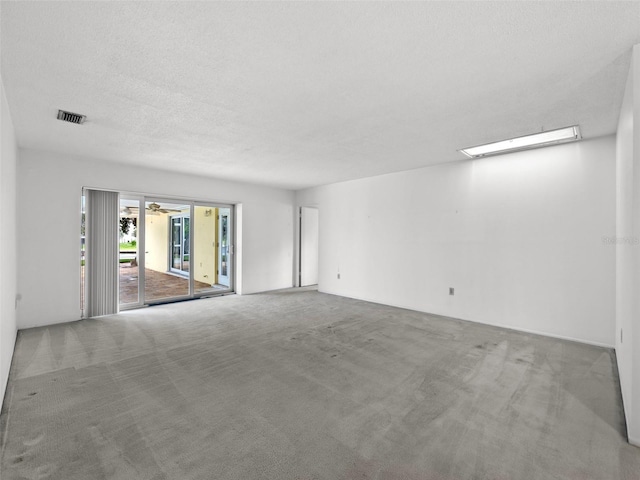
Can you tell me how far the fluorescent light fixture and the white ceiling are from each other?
19 centimetres

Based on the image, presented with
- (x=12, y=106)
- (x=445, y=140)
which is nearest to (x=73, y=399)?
(x=12, y=106)

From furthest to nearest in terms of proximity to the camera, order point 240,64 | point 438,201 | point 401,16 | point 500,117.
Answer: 1. point 438,201
2. point 500,117
3. point 240,64
4. point 401,16

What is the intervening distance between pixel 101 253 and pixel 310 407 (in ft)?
15.4

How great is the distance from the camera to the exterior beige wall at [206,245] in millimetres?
7922

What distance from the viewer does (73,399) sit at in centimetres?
249

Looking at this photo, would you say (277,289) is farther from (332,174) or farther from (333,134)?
(333,134)

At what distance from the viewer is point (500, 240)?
458 cm

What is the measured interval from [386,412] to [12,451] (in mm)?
2479

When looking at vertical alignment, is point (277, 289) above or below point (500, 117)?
below

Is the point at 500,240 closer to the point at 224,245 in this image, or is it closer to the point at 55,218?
the point at 224,245

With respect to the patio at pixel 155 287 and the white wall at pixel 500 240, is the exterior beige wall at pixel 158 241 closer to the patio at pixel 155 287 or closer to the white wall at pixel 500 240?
the patio at pixel 155 287

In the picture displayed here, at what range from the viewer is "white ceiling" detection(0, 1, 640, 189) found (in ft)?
5.62

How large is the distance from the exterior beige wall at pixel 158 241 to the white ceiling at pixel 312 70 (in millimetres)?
6827

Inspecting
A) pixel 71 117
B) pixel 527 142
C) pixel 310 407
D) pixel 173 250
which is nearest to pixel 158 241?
pixel 173 250
